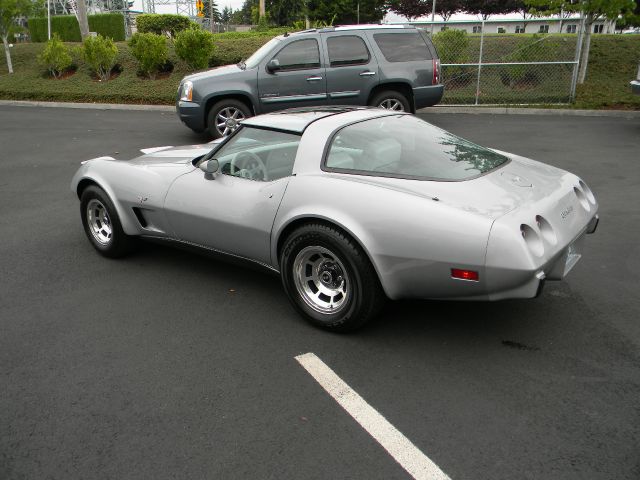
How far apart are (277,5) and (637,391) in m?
61.4

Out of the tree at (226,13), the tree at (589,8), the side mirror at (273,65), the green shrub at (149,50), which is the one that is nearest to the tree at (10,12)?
the green shrub at (149,50)

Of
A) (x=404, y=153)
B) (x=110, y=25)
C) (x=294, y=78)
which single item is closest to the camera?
(x=404, y=153)

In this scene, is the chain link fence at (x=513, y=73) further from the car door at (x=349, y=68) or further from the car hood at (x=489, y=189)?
the car hood at (x=489, y=189)

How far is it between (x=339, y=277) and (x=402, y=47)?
8071 mm

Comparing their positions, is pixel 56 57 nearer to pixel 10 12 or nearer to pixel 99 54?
pixel 99 54

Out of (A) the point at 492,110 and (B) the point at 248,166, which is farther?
(A) the point at 492,110

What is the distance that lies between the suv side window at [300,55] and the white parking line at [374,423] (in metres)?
7.81

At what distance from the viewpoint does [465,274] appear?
3.22 meters

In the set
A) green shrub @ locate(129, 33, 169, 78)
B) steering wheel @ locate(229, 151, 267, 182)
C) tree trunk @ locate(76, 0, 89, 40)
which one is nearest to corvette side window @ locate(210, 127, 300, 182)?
steering wheel @ locate(229, 151, 267, 182)

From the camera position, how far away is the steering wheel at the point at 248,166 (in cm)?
420

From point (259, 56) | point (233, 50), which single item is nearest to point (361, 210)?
point (259, 56)

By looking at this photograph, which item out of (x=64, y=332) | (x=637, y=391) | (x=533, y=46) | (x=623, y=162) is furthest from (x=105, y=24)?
(x=637, y=391)

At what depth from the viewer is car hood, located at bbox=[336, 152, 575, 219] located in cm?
335

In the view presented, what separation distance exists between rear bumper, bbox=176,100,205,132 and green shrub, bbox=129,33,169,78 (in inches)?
288
